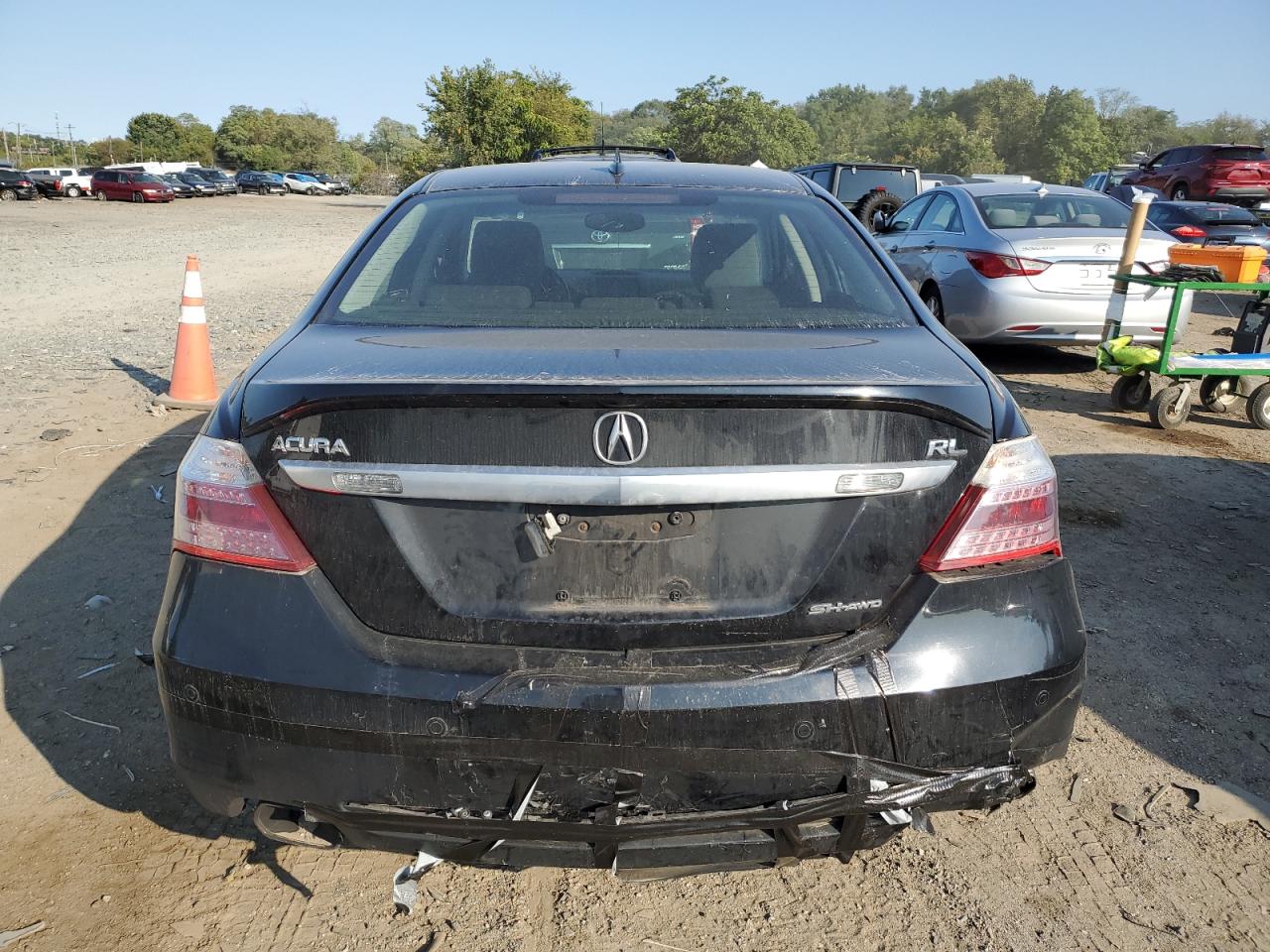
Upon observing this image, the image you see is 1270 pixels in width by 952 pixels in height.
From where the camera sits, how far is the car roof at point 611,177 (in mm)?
3090

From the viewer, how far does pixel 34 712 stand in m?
3.11

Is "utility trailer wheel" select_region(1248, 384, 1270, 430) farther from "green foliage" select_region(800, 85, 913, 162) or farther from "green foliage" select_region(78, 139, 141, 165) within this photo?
"green foliage" select_region(78, 139, 141, 165)

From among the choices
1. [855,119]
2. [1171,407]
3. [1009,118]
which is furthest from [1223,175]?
[855,119]

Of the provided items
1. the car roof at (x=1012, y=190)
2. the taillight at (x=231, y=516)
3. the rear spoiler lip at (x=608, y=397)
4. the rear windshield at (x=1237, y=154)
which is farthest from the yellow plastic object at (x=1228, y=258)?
the rear windshield at (x=1237, y=154)

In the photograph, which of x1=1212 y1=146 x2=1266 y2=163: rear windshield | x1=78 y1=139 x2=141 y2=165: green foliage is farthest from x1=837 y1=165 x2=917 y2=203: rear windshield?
x1=78 y1=139 x2=141 y2=165: green foliage

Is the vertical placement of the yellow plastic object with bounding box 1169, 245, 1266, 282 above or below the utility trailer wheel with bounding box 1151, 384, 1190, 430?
above

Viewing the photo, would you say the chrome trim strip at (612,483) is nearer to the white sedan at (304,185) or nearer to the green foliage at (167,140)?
the white sedan at (304,185)

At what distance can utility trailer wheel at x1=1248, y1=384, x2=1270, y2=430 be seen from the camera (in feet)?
22.3

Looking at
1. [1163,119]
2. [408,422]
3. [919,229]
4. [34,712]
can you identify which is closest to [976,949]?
[408,422]

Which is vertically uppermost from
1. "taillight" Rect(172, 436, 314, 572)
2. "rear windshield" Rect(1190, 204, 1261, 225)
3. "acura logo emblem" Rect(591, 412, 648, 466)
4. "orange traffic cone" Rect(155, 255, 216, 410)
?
"acura logo emblem" Rect(591, 412, 648, 466)

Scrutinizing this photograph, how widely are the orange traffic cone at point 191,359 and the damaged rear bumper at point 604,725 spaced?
5.12 m

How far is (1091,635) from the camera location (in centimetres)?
368

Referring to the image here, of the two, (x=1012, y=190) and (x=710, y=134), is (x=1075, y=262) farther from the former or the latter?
(x=710, y=134)

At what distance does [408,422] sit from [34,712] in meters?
2.14
